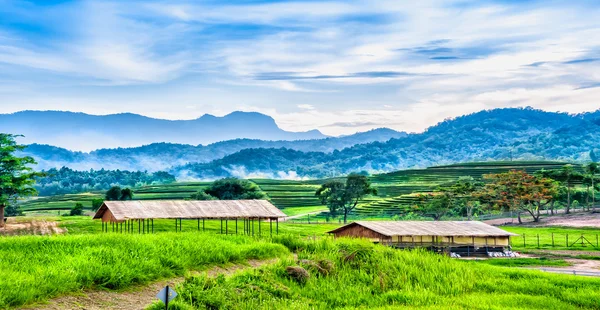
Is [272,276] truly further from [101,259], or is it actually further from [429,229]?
[429,229]

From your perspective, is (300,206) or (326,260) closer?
(326,260)

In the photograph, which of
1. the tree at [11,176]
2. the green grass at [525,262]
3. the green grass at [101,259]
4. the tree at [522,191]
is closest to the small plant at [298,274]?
the green grass at [101,259]

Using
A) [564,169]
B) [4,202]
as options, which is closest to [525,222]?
[564,169]

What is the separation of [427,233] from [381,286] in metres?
35.9

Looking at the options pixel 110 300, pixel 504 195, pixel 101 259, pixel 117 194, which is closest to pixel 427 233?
pixel 101 259

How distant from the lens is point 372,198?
146625mm

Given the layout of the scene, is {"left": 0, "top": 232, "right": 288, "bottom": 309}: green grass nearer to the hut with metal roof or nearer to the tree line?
the hut with metal roof

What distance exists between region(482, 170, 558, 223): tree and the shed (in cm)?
4530

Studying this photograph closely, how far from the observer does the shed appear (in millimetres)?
50281

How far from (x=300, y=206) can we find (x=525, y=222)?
5693 centimetres

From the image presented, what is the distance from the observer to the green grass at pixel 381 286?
13016mm

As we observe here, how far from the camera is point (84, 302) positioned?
37.1ft

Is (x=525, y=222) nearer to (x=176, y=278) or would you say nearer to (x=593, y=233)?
(x=593, y=233)

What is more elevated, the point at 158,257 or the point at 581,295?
the point at 158,257
